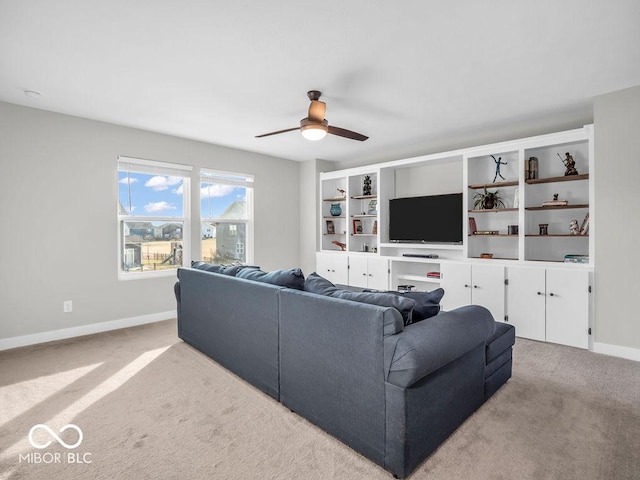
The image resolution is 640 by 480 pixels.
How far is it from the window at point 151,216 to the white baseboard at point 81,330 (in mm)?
572

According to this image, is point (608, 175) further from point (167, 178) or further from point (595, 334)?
point (167, 178)

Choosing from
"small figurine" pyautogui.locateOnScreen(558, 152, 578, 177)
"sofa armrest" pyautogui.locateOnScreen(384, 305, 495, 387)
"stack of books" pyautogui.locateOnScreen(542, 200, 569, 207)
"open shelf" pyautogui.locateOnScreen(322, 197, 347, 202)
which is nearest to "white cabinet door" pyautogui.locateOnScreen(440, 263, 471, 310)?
"stack of books" pyautogui.locateOnScreen(542, 200, 569, 207)

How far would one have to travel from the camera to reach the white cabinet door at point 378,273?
531cm

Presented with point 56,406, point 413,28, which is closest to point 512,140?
point 413,28

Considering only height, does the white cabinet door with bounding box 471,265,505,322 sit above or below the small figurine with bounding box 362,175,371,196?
below

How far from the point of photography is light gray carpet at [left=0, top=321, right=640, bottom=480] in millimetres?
1744

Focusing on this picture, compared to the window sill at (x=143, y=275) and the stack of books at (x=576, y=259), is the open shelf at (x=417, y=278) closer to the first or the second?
the stack of books at (x=576, y=259)

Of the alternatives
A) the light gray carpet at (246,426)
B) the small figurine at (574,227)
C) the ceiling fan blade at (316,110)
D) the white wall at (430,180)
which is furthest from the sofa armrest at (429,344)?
the white wall at (430,180)

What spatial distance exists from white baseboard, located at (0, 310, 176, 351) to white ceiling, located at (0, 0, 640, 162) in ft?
8.00

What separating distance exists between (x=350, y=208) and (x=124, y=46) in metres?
4.12

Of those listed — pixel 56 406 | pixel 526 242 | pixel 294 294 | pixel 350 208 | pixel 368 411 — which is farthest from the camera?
pixel 350 208

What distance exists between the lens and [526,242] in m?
4.14
